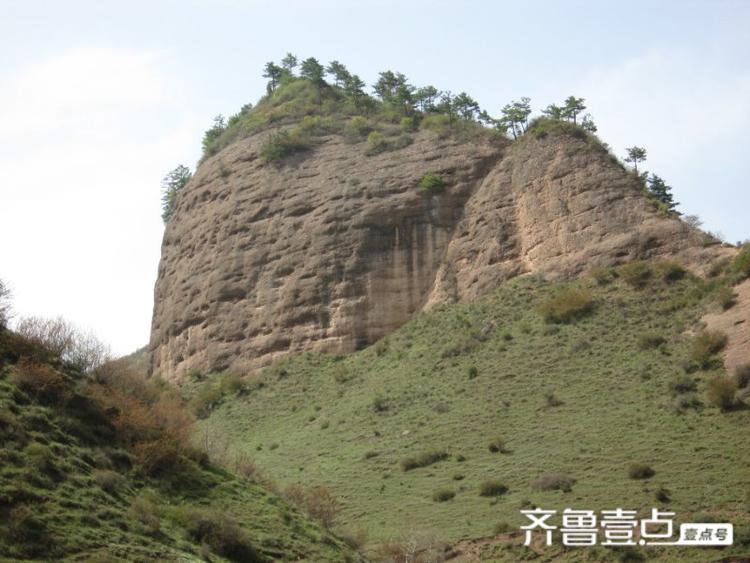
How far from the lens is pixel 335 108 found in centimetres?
7169

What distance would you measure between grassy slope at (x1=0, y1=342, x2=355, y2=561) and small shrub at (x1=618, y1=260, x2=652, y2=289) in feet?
73.5

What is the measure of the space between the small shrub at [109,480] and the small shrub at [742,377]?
22630 mm

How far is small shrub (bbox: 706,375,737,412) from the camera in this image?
39.5 meters

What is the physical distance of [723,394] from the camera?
130ft

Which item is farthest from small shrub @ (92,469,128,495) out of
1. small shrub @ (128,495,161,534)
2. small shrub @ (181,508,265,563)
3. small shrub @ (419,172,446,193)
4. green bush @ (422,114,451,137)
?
green bush @ (422,114,451,137)

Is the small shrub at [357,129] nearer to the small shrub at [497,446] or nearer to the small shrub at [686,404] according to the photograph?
the small shrub at [497,446]

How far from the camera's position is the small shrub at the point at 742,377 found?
4019 centimetres

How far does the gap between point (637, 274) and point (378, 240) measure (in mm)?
14025

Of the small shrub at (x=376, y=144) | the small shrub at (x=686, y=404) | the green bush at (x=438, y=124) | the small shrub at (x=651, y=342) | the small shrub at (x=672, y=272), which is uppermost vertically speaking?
the green bush at (x=438, y=124)

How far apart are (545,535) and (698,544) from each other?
177 inches

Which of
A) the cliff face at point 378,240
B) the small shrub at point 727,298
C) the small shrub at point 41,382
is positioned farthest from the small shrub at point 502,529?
the cliff face at point 378,240

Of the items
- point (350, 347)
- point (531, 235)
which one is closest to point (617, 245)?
point (531, 235)

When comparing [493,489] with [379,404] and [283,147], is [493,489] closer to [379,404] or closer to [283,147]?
[379,404]

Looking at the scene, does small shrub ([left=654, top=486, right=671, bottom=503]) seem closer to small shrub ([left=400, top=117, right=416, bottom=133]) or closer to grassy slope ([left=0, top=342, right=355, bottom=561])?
grassy slope ([left=0, top=342, right=355, bottom=561])
